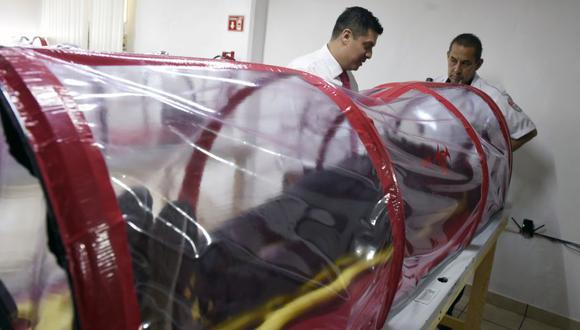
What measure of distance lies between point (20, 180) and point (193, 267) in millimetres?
252

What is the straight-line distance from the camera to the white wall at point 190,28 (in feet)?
10.5

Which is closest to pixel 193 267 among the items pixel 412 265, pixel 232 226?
pixel 232 226

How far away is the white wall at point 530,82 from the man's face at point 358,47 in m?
0.64

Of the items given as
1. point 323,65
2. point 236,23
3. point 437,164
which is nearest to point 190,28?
point 236,23

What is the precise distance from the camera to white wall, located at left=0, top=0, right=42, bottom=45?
439 cm

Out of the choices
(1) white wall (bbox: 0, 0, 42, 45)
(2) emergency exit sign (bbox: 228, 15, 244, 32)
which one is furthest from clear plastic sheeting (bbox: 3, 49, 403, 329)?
(1) white wall (bbox: 0, 0, 42, 45)

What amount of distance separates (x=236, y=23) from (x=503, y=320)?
2573 millimetres

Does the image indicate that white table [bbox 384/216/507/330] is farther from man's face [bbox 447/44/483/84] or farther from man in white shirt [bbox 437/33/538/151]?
man's face [bbox 447/44/483/84]

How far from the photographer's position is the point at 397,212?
0.89m

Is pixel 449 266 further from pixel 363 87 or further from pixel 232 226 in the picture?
pixel 363 87

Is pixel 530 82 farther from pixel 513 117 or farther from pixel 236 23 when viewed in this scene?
pixel 236 23

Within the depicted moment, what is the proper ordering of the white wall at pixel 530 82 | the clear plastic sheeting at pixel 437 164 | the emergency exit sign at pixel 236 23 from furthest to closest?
1. the emergency exit sign at pixel 236 23
2. the white wall at pixel 530 82
3. the clear plastic sheeting at pixel 437 164

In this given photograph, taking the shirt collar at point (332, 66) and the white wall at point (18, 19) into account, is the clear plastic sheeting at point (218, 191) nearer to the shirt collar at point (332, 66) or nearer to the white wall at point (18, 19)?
the shirt collar at point (332, 66)

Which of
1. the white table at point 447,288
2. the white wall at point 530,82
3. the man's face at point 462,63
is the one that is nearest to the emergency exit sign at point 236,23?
the white wall at point 530,82
